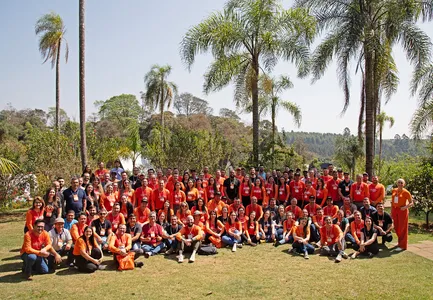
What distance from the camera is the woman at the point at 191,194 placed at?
34.6 feet

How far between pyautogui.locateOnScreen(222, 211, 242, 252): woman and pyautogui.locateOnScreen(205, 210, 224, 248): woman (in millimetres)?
150

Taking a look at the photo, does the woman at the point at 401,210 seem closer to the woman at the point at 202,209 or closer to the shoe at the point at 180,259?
the woman at the point at 202,209

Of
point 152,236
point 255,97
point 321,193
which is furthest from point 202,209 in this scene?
point 255,97

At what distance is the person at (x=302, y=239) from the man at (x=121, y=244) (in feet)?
12.1

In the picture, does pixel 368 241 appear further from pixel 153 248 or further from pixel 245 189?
pixel 153 248

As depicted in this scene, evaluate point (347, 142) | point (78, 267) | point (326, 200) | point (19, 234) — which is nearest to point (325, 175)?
point (326, 200)

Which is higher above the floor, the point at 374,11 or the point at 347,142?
the point at 374,11

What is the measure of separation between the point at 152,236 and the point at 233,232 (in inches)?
81.9

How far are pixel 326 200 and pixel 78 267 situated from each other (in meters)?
6.64

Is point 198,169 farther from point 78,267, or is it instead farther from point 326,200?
point 78,267

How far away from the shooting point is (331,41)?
14.1m

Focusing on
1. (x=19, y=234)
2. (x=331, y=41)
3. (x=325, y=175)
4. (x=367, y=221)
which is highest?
(x=331, y=41)

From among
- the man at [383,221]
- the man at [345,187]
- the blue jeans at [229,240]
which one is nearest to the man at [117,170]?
the blue jeans at [229,240]

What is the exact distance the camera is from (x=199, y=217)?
9453 millimetres
